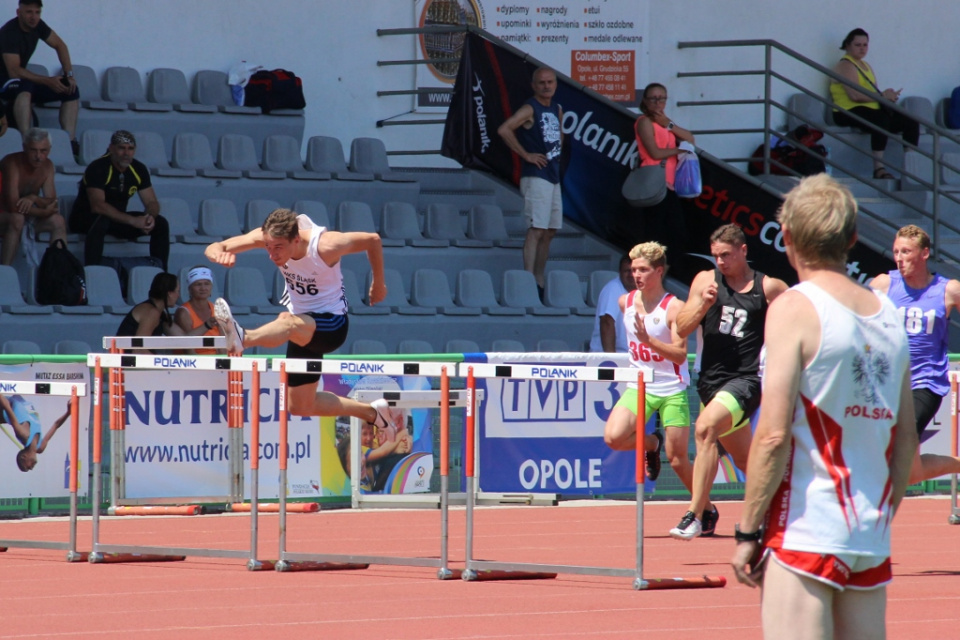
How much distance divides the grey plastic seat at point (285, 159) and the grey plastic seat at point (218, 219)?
1.12 m

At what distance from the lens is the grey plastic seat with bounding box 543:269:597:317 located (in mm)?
15766

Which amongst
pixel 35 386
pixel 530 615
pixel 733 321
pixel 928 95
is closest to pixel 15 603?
pixel 35 386

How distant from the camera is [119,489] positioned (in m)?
10.5

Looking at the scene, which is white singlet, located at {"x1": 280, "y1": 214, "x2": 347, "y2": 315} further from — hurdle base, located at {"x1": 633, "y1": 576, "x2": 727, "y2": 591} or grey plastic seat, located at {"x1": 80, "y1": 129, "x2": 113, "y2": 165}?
grey plastic seat, located at {"x1": 80, "y1": 129, "x2": 113, "y2": 165}

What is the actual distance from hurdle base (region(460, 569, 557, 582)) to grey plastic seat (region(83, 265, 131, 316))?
674 centimetres

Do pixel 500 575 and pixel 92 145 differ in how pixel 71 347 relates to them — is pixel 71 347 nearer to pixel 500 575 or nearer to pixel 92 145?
pixel 92 145

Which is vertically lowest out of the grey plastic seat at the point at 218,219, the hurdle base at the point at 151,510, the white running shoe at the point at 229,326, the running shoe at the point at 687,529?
the hurdle base at the point at 151,510

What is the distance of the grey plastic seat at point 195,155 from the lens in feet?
50.8

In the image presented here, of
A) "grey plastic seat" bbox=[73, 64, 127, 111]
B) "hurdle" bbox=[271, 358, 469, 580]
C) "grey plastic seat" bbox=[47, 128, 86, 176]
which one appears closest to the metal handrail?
"grey plastic seat" bbox=[73, 64, 127, 111]

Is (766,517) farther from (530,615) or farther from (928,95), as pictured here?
(928,95)

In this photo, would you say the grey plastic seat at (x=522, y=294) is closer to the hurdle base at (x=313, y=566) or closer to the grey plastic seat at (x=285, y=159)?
the grey plastic seat at (x=285, y=159)

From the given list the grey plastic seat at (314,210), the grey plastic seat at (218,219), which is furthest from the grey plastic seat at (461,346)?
the grey plastic seat at (218,219)

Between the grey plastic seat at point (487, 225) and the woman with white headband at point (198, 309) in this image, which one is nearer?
the woman with white headband at point (198, 309)

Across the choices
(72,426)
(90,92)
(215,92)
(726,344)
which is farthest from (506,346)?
(72,426)
